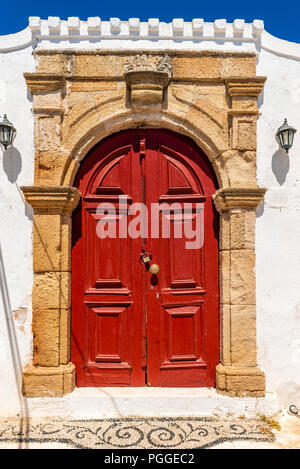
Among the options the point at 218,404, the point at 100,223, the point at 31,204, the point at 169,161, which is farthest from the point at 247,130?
the point at 218,404

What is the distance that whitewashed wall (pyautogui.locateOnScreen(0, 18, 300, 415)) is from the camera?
126 inches

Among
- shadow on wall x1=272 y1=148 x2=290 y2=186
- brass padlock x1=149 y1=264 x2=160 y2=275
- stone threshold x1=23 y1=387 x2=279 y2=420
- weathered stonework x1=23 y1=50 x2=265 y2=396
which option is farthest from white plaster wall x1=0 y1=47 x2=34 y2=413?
shadow on wall x1=272 y1=148 x2=290 y2=186

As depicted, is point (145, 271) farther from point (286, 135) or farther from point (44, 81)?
point (44, 81)

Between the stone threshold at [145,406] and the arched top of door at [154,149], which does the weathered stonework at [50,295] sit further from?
the arched top of door at [154,149]

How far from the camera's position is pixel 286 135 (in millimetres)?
3186

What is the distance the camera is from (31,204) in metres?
3.18

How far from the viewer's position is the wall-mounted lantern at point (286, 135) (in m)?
3.18

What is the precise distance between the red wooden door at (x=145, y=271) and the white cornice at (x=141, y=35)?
3.03 feet

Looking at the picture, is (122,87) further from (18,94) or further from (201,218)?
(201,218)

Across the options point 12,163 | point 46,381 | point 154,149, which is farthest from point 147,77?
point 46,381

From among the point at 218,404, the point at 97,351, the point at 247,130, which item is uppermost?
the point at 247,130

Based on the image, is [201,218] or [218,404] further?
[201,218]

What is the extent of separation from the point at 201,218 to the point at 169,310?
3.17ft

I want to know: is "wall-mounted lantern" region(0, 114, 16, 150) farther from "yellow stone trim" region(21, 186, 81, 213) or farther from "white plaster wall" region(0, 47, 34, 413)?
"yellow stone trim" region(21, 186, 81, 213)
